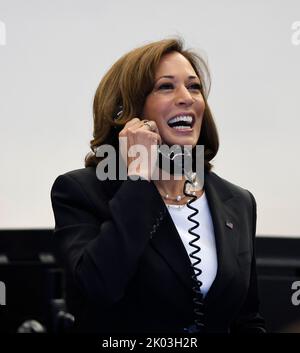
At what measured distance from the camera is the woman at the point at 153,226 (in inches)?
58.6

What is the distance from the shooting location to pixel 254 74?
3230mm

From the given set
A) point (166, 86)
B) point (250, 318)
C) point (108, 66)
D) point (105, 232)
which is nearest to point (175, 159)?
point (166, 86)

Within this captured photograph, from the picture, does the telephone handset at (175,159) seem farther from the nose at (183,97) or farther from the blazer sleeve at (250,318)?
the blazer sleeve at (250,318)

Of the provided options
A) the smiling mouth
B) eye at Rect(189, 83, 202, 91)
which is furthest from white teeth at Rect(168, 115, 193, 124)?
eye at Rect(189, 83, 202, 91)

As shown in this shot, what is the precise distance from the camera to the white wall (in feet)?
10.4

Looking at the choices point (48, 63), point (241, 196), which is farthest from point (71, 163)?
point (241, 196)

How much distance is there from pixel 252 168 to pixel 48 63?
3.73 feet

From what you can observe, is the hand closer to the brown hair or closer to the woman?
the woman

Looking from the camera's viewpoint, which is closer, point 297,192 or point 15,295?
point 15,295

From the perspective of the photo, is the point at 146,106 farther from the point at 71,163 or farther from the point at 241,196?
the point at 71,163

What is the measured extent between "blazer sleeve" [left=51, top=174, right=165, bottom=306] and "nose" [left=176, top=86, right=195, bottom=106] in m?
0.25

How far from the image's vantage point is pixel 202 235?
1.66 meters
